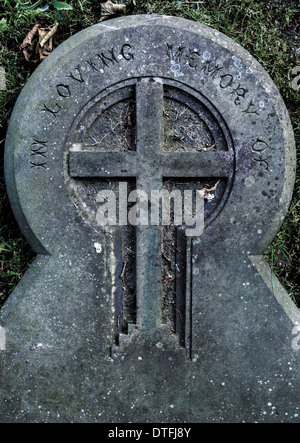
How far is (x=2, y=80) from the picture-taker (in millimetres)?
3070

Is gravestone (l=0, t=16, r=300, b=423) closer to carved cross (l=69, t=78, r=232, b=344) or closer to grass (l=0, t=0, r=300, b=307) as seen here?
carved cross (l=69, t=78, r=232, b=344)

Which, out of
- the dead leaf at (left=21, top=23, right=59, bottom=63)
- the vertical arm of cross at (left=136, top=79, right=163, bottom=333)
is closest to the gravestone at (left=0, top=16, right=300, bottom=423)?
the vertical arm of cross at (left=136, top=79, right=163, bottom=333)

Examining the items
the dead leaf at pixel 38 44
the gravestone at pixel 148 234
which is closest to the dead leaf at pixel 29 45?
the dead leaf at pixel 38 44

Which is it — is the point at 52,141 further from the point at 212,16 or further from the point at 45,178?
the point at 212,16

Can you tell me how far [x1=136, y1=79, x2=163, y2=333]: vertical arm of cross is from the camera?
2.63 metres

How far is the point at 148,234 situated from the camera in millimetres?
2672

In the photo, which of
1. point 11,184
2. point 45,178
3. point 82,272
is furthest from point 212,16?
point 82,272

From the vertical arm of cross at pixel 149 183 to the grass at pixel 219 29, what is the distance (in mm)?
900

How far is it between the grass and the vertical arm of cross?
900 millimetres

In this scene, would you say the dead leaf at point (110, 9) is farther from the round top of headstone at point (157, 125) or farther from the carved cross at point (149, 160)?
the carved cross at point (149, 160)

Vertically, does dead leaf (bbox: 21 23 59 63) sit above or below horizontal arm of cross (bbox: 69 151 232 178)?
above

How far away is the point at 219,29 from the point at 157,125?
1.07m

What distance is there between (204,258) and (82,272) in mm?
841

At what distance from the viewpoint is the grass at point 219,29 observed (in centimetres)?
304
